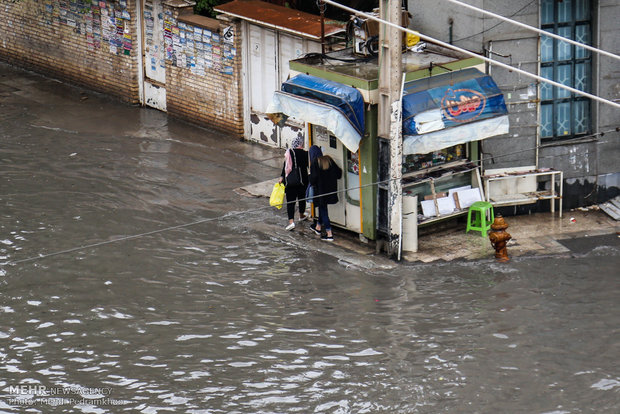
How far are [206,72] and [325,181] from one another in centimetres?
A: 562

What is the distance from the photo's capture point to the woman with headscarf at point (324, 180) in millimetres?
14469

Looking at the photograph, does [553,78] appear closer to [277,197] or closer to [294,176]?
[294,176]

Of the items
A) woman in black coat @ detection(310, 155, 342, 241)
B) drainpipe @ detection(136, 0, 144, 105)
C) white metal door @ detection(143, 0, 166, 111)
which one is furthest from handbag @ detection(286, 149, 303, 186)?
drainpipe @ detection(136, 0, 144, 105)

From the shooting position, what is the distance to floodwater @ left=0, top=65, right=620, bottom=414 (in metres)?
10.5

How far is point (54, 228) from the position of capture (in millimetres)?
15125

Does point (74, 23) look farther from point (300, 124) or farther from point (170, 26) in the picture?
point (300, 124)

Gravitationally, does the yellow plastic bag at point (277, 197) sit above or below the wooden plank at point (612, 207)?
above

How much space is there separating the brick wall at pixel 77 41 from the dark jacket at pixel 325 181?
770 cm

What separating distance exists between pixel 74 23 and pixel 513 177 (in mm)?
10966

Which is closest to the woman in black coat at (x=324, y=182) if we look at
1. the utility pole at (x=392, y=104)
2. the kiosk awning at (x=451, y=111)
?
the utility pole at (x=392, y=104)

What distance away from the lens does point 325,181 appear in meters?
14.5

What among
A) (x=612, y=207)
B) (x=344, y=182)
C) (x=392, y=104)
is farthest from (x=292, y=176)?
(x=612, y=207)

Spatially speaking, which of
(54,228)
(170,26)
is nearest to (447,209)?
(54,228)

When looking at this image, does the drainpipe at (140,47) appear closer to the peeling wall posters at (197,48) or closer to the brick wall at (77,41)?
the brick wall at (77,41)
